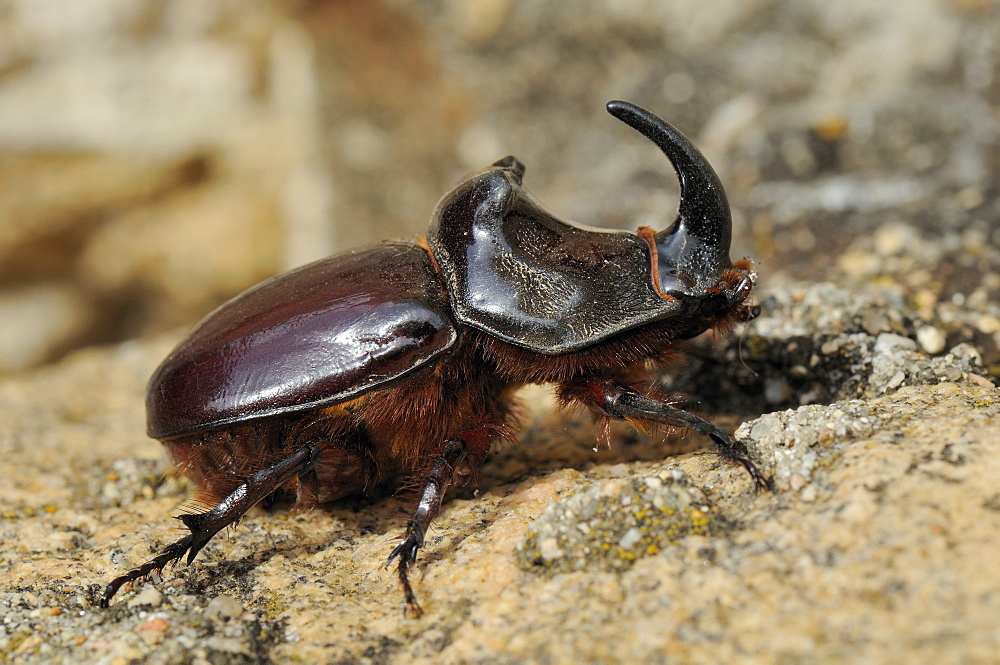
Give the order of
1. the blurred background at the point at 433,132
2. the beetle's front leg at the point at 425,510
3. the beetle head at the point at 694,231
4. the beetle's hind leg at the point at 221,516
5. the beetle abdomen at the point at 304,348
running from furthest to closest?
1. the blurred background at the point at 433,132
2. the beetle head at the point at 694,231
3. the beetle abdomen at the point at 304,348
4. the beetle's hind leg at the point at 221,516
5. the beetle's front leg at the point at 425,510

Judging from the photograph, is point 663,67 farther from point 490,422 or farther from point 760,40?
point 490,422

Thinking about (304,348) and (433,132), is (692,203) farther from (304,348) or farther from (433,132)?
(433,132)

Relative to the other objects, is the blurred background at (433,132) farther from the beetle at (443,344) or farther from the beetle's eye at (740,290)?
the beetle at (443,344)

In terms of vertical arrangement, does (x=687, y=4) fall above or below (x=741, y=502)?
above

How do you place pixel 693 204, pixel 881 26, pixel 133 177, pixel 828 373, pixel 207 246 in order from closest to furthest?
pixel 693 204 < pixel 828 373 < pixel 881 26 < pixel 133 177 < pixel 207 246

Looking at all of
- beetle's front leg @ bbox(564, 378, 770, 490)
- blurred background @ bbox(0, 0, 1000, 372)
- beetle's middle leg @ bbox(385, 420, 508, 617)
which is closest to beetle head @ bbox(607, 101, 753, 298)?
beetle's front leg @ bbox(564, 378, 770, 490)

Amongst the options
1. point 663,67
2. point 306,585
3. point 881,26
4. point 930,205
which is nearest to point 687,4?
point 663,67

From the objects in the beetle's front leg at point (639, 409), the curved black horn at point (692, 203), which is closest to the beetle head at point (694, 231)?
the curved black horn at point (692, 203)
